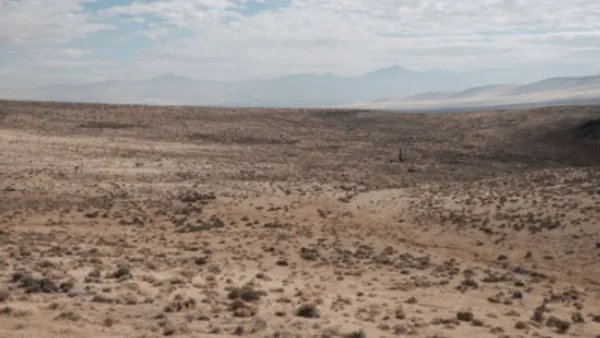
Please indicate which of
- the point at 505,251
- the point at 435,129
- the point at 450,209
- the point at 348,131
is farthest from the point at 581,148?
the point at 505,251

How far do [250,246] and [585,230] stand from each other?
13875mm

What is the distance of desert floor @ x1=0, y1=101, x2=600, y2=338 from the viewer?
13445 mm

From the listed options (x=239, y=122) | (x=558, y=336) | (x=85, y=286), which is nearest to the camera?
(x=558, y=336)

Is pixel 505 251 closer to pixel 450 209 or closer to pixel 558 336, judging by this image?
pixel 450 209

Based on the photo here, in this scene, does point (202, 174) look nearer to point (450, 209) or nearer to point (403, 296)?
point (450, 209)

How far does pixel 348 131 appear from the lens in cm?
7681

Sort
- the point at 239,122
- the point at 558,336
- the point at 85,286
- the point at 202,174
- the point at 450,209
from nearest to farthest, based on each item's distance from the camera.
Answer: the point at 558,336 < the point at 85,286 < the point at 450,209 < the point at 202,174 < the point at 239,122

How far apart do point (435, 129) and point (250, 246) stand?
5796cm

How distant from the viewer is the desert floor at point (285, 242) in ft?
44.1

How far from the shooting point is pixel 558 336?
42.9ft

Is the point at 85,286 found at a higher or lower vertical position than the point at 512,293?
higher

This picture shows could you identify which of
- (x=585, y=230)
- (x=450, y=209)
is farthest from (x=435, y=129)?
(x=585, y=230)

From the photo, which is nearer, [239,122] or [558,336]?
[558,336]

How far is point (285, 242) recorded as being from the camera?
2459cm
